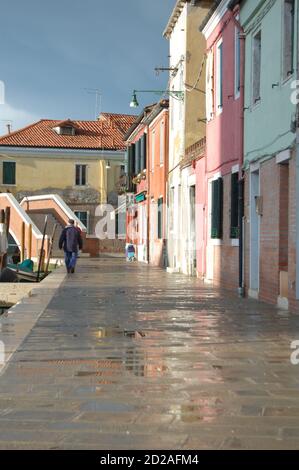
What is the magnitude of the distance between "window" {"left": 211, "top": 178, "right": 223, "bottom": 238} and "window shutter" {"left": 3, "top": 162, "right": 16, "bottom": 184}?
37.1 metres

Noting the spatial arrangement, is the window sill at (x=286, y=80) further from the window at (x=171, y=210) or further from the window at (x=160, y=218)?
the window at (x=160, y=218)

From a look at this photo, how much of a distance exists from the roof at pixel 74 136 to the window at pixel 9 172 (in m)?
1.36

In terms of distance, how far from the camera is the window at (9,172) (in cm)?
5375

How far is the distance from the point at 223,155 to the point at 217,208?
1.26 m

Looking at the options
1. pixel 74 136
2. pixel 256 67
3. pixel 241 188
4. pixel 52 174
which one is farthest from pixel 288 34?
pixel 74 136

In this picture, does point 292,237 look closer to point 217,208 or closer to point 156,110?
point 217,208

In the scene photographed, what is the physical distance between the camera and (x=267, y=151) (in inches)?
541

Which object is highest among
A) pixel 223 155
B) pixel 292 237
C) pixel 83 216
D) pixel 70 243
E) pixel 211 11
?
pixel 211 11

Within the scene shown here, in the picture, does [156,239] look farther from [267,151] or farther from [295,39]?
[295,39]

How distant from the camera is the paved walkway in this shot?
4.93 meters

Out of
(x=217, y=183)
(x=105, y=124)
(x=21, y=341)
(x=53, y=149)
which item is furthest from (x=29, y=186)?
(x=21, y=341)

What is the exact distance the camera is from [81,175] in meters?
55.0

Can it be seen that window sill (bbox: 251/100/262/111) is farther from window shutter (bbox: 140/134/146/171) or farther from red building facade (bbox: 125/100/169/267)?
window shutter (bbox: 140/134/146/171)
